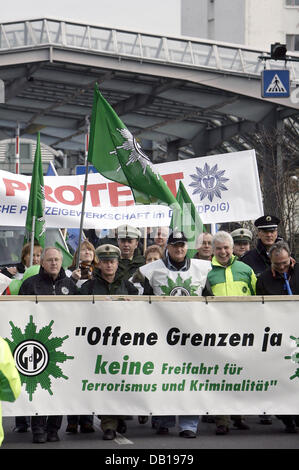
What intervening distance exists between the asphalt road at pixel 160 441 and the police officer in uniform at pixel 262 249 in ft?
6.01

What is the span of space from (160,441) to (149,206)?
6.91m

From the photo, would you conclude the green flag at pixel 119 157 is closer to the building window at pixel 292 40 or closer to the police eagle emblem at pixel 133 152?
the police eagle emblem at pixel 133 152

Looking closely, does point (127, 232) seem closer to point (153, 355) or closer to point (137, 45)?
point (153, 355)

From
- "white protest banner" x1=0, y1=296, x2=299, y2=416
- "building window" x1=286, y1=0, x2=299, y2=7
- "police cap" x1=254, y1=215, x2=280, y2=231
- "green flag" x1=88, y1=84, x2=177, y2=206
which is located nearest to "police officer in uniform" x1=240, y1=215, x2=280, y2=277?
"police cap" x1=254, y1=215, x2=280, y2=231

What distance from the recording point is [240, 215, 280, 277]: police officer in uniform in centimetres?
1145

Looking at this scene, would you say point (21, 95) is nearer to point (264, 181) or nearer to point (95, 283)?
point (264, 181)

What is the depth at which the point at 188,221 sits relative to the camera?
14.3 metres

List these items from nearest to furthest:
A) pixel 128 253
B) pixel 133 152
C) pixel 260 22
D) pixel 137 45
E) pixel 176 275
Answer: pixel 176 275, pixel 133 152, pixel 128 253, pixel 137 45, pixel 260 22

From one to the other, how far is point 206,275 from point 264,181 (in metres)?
27.5

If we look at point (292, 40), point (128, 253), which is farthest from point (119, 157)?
point (292, 40)

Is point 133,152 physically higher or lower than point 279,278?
higher

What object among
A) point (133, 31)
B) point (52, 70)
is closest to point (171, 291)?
point (133, 31)

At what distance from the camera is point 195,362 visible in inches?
376

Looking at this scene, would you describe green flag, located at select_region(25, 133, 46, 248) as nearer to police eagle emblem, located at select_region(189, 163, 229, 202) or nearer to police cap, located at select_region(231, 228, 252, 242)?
police cap, located at select_region(231, 228, 252, 242)
